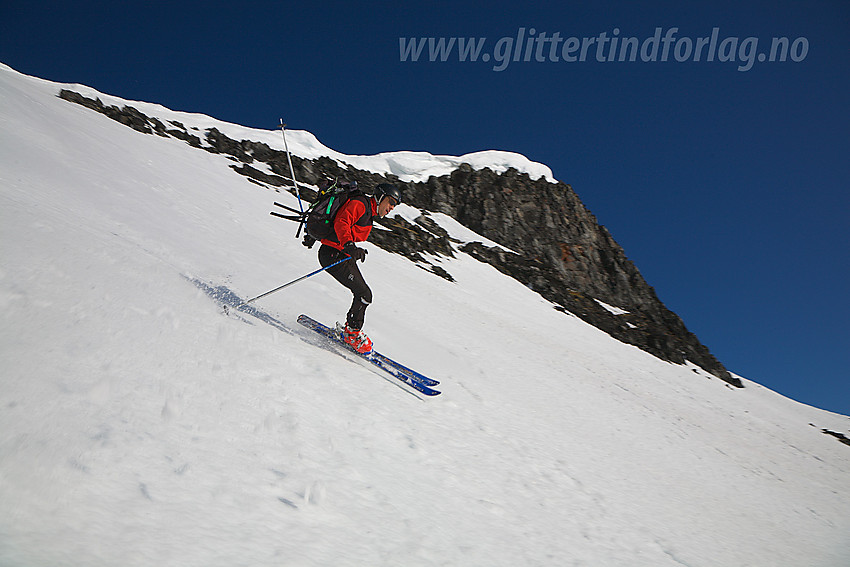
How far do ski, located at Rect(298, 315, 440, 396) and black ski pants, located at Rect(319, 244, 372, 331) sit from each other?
1.26 ft

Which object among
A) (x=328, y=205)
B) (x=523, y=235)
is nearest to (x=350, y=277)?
(x=328, y=205)

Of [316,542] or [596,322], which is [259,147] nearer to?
[596,322]

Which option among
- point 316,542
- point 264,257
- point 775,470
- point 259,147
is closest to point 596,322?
point 775,470

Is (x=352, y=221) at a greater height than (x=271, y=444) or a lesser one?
greater

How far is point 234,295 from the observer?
607cm

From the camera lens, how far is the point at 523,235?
55.8m

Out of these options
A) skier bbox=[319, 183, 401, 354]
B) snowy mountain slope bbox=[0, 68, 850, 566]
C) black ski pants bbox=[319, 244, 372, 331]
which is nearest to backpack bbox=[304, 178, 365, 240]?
skier bbox=[319, 183, 401, 354]

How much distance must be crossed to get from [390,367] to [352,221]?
6.70 ft

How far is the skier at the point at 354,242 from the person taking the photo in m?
5.39

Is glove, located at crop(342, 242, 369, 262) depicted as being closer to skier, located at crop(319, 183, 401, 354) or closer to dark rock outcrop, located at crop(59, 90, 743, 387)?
skier, located at crop(319, 183, 401, 354)

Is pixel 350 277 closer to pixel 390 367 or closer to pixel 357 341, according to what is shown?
pixel 357 341

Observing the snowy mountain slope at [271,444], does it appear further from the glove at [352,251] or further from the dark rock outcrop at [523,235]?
the dark rock outcrop at [523,235]

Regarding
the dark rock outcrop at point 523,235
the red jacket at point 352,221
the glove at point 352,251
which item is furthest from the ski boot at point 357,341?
the dark rock outcrop at point 523,235

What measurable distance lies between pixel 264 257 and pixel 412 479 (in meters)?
8.59
